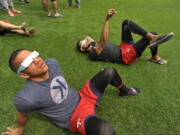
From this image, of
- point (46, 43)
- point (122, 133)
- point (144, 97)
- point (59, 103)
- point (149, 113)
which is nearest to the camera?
point (59, 103)

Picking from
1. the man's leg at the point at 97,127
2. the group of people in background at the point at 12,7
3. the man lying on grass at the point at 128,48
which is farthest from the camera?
the group of people in background at the point at 12,7

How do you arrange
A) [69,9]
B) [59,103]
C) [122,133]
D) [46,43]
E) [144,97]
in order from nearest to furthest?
[59,103] < [122,133] < [144,97] < [46,43] < [69,9]

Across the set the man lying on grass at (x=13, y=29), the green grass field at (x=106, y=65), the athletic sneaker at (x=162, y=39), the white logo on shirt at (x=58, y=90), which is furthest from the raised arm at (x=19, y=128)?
the man lying on grass at (x=13, y=29)

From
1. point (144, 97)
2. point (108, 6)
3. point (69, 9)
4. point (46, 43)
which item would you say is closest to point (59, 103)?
point (144, 97)

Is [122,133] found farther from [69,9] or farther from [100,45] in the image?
[69,9]

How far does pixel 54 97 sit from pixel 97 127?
0.47 meters

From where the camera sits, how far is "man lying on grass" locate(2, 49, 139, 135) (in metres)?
1.49

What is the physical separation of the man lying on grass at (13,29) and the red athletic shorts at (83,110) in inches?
84.6

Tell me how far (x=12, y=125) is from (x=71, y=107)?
724 millimetres

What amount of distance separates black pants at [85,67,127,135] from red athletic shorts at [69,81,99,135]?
0.20ft

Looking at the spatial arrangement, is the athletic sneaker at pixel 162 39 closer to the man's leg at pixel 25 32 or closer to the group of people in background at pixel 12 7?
the man's leg at pixel 25 32

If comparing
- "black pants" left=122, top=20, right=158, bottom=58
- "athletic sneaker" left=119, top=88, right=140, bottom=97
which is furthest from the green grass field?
"black pants" left=122, top=20, right=158, bottom=58

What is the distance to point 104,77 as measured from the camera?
1.91 metres

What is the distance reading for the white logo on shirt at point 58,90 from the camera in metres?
1.63
